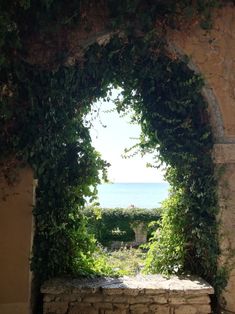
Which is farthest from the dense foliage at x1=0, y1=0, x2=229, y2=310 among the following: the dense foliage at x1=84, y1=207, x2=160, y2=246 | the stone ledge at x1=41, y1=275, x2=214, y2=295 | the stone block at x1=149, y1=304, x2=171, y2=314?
the dense foliage at x1=84, y1=207, x2=160, y2=246

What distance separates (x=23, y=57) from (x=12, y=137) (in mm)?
895

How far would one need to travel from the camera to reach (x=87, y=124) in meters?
4.32

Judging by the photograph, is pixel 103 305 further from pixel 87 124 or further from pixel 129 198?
pixel 129 198

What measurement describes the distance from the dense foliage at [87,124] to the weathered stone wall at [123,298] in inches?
12.1

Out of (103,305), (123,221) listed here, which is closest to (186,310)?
(103,305)

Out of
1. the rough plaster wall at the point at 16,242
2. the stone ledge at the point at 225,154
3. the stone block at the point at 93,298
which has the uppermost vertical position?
the stone ledge at the point at 225,154

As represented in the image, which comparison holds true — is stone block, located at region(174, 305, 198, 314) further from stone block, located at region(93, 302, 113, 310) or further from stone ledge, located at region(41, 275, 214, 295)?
stone block, located at region(93, 302, 113, 310)

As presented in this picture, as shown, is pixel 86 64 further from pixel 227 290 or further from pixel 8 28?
pixel 227 290

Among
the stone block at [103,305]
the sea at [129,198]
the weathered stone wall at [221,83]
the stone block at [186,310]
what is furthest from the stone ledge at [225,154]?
the stone block at [103,305]

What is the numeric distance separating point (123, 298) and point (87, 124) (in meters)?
2.03

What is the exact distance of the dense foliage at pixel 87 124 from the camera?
3834 millimetres

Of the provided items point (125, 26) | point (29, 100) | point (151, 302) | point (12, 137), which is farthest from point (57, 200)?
point (125, 26)

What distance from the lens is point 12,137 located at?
149 inches

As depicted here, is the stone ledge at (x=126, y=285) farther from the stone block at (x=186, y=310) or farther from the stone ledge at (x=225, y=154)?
the stone ledge at (x=225, y=154)
